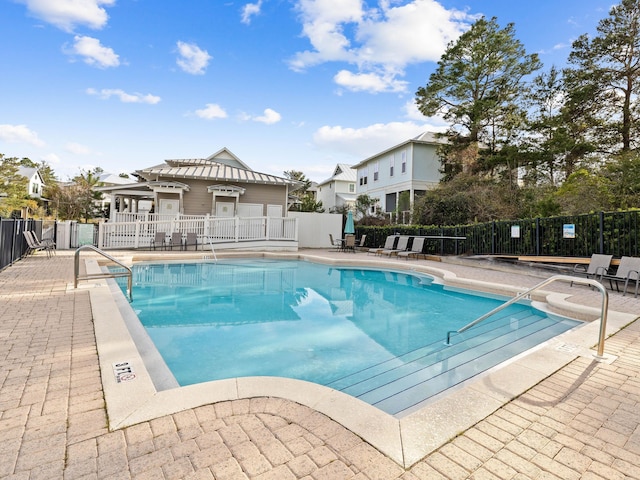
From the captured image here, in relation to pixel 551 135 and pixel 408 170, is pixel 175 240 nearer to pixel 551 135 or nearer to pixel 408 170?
pixel 408 170

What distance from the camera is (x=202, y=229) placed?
51.7 ft

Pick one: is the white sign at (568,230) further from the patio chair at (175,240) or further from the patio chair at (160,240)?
the patio chair at (160,240)

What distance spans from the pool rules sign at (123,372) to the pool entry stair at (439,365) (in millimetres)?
1909

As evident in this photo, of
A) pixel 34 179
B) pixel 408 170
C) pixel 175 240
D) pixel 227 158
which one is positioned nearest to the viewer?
pixel 175 240

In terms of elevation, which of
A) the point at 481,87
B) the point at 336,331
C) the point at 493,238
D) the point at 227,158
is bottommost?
the point at 336,331

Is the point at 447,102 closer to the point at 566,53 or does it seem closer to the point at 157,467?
the point at 566,53

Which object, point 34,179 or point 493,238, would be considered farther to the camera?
point 34,179

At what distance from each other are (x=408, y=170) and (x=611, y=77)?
1116 centimetres

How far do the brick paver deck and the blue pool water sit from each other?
1.09m

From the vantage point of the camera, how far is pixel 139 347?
379 centimetres

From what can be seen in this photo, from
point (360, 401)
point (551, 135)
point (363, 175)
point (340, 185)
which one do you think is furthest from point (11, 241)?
point (340, 185)

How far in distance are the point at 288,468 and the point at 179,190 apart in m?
17.0

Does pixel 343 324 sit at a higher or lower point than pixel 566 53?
lower

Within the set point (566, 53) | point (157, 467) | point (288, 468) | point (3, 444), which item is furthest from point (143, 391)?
point (566, 53)
